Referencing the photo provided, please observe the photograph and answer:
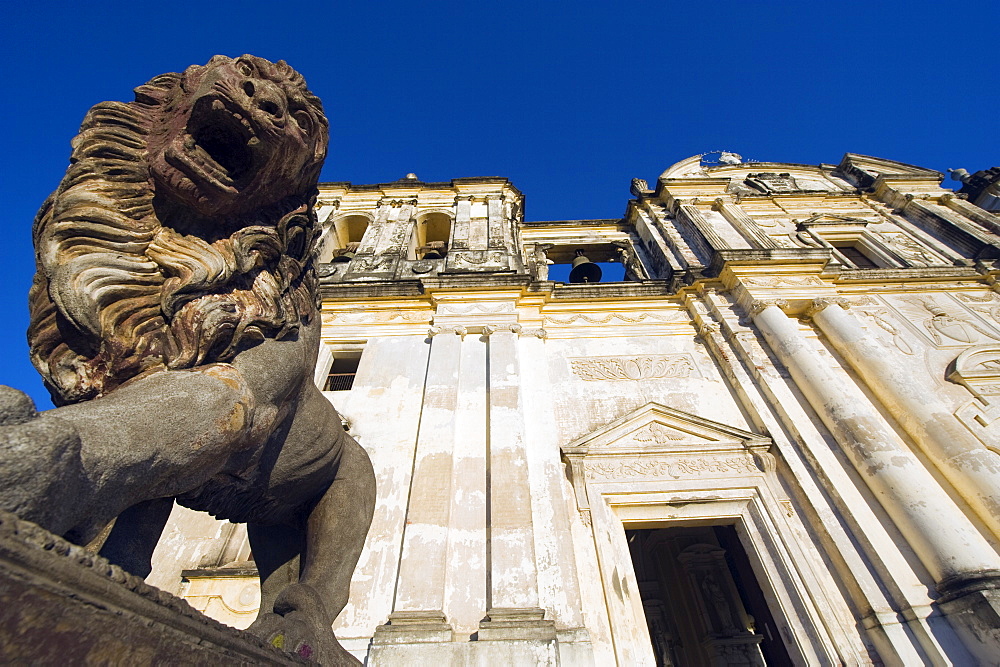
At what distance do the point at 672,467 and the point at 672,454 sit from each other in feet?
0.66

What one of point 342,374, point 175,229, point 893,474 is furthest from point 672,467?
point 175,229

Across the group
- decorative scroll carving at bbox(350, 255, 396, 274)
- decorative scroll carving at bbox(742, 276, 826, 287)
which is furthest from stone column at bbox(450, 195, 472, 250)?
decorative scroll carving at bbox(742, 276, 826, 287)

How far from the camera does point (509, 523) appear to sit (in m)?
5.46

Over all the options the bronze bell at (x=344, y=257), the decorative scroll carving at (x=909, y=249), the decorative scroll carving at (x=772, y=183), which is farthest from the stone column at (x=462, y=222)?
the decorative scroll carving at (x=909, y=249)

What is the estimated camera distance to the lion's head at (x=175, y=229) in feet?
6.47

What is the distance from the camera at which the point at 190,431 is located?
5.65 feet

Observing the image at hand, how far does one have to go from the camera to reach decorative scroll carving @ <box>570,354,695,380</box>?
820 centimetres

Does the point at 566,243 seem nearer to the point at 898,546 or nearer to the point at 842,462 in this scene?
the point at 842,462

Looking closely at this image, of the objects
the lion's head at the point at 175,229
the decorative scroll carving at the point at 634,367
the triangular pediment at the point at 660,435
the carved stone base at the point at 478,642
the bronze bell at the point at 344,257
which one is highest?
the bronze bell at the point at 344,257

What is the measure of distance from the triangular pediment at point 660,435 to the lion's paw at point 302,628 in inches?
185

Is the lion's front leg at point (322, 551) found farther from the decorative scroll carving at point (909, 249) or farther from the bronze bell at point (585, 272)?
the decorative scroll carving at point (909, 249)

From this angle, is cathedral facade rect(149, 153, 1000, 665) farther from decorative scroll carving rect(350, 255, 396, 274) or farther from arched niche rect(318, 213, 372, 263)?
arched niche rect(318, 213, 372, 263)

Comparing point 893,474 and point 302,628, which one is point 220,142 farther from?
point 893,474

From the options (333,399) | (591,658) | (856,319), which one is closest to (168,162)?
(591,658)
